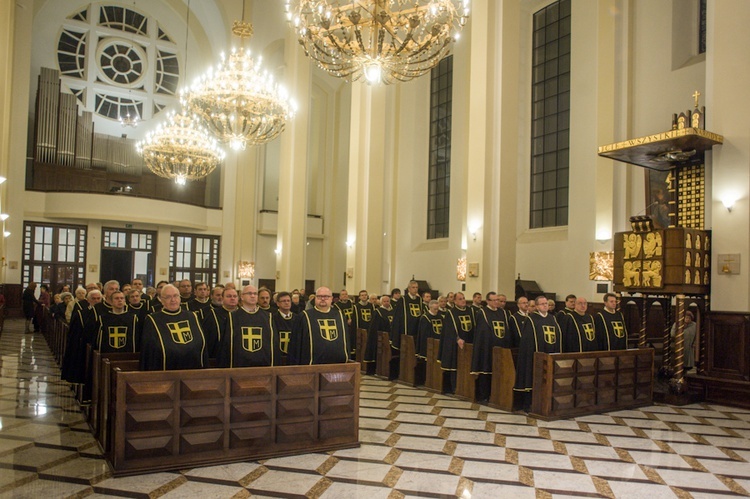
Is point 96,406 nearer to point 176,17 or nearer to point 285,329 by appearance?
point 285,329

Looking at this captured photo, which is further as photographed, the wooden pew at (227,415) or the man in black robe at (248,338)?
the man in black robe at (248,338)

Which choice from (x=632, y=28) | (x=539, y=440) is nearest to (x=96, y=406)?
(x=539, y=440)

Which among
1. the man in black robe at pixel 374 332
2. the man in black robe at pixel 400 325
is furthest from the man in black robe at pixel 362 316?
the man in black robe at pixel 400 325

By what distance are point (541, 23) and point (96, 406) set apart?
699 inches

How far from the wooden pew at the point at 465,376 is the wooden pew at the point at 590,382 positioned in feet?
3.95

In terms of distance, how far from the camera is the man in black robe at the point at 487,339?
8961 millimetres

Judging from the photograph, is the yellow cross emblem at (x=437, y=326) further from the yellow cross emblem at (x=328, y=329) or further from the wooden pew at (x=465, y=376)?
the yellow cross emblem at (x=328, y=329)

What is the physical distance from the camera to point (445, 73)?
72.5 feet

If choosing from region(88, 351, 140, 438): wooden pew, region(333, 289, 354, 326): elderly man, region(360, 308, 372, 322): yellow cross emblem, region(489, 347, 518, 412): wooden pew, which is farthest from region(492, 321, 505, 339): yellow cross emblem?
region(88, 351, 140, 438): wooden pew

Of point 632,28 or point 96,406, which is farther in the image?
point 632,28

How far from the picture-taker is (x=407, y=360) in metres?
10.7

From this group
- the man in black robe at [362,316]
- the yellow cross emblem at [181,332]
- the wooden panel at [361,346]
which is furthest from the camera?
the man in black robe at [362,316]

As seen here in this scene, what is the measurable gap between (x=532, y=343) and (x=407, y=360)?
2915mm

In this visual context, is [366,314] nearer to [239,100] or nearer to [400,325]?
[400,325]
